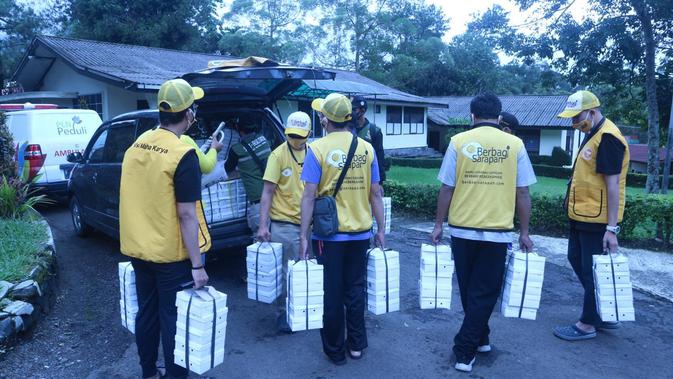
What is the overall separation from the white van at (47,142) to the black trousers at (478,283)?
24.2 feet

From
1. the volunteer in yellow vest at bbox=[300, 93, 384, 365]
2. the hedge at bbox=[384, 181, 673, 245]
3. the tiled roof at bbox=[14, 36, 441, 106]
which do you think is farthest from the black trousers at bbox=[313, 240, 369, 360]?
the tiled roof at bbox=[14, 36, 441, 106]

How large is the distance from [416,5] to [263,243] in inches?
1849

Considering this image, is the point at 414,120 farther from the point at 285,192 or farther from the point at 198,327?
the point at 198,327

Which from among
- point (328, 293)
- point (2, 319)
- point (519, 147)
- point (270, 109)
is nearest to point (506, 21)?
point (270, 109)

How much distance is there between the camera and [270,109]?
5309 millimetres

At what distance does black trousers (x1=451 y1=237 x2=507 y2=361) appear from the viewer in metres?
3.42

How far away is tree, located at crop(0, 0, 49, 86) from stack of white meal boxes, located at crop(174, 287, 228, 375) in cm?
2897

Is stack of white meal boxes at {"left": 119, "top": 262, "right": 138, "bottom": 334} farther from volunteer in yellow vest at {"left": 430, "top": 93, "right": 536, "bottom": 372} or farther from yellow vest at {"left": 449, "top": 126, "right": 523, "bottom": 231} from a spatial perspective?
yellow vest at {"left": 449, "top": 126, "right": 523, "bottom": 231}

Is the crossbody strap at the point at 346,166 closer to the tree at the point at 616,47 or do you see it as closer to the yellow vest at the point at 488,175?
the yellow vest at the point at 488,175

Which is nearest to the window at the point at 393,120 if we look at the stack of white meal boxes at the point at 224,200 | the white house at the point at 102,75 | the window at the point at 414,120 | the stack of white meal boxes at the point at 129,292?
the window at the point at 414,120

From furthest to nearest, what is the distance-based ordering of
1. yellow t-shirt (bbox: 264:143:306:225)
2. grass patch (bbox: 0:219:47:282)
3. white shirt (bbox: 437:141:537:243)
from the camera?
grass patch (bbox: 0:219:47:282)
yellow t-shirt (bbox: 264:143:306:225)
white shirt (bbox: 437:141:537:243)

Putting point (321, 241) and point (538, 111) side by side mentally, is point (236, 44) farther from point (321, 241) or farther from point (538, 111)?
point (321, 241)

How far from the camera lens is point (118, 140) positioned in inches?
236

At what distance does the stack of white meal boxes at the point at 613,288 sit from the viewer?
3709mm
